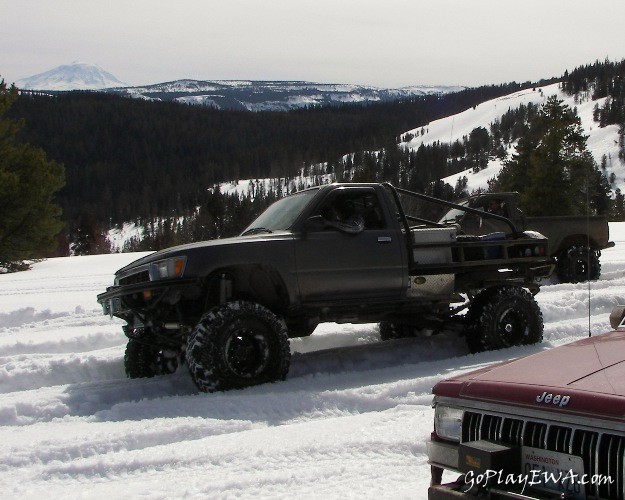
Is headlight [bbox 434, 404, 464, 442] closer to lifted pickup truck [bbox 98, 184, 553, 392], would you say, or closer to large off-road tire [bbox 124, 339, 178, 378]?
lifted pickup truck [bbox 98, 184, 553, 392]

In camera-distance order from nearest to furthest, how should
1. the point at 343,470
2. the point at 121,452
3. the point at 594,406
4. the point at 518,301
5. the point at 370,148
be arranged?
the point at 594,406, the point at 343,470, the point at 121,452, the point at 518,301, the point at 370,148

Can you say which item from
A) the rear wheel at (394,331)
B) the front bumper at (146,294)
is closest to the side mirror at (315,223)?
the front bumper at (146,294)

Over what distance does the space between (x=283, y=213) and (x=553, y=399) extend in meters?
4.88

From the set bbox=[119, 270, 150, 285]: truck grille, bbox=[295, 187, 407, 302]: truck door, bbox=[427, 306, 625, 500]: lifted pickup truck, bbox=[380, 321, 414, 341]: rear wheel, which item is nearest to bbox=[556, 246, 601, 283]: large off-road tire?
bbox=[380, 321, 414, 341]: rear wheel

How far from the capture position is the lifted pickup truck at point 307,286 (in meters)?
6.34

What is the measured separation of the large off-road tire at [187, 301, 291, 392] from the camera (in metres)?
6.08

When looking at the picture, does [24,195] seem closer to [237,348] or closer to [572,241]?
[572,241]

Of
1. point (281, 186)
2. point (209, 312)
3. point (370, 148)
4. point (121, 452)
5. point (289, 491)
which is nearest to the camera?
point (289, 491)

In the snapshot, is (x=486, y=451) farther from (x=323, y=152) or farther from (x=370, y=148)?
(x=323, y=152)

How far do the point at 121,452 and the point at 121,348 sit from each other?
3.85m

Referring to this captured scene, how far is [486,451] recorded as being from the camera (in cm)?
282

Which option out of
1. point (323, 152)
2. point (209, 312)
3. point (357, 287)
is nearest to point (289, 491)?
point (209, 312)

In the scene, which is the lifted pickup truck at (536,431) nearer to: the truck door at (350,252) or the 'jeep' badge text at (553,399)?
the 'jeep' badge text at (553,399)

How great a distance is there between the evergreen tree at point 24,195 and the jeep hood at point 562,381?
1070 inches
